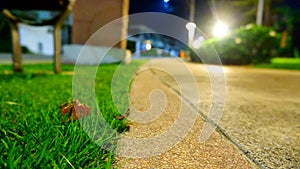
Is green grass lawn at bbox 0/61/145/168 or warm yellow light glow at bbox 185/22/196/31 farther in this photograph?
warm yellow light glow at bbox 185/22/196/31

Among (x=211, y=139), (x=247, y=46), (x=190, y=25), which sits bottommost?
(x=211, y=139)

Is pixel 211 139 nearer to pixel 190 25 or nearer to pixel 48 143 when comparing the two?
pixel 48 143

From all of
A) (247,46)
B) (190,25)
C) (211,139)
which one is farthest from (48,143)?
(247,46)

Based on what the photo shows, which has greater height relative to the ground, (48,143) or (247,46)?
(247,46)

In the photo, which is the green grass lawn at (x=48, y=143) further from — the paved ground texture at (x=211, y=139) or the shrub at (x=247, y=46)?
the shrub at (x=247, y=46)

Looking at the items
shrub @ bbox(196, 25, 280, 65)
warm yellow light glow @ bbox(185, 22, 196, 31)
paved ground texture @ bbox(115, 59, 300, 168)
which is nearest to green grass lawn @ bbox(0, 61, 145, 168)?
paved ground texture @ bbox(115, 59, 300, 168)

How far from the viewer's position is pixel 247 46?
12.5m

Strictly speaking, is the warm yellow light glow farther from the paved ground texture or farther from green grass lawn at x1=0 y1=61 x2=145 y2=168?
green grass lawn at x1=0 y1=61 x2=145 y2=168

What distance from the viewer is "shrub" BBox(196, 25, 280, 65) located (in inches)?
480

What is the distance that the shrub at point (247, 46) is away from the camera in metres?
12.2

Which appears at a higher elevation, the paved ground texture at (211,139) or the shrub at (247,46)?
the shrub at (247,46)

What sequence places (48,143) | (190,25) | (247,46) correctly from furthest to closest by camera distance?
(247,46)
(190,25)
(48,143)

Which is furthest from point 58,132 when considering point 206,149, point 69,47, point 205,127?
point 69,47

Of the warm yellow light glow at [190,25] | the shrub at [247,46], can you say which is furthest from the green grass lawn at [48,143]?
Result: the shrub at [247,46]
